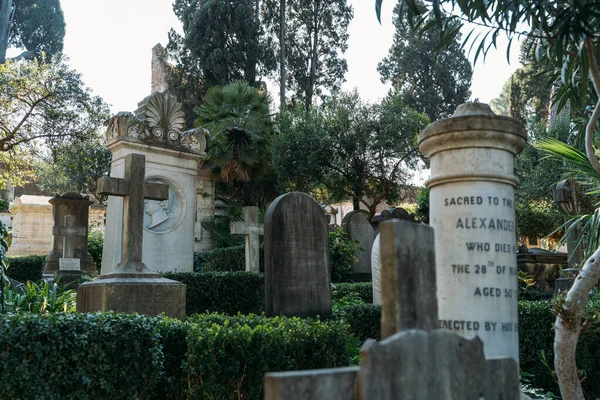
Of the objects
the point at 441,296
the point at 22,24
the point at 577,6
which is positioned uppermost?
the point at 22,24

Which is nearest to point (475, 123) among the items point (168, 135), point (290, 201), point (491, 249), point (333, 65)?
point (491, 249)

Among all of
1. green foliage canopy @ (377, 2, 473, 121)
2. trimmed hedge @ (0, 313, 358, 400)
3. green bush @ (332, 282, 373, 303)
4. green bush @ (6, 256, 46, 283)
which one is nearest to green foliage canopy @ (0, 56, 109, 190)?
green bush @ (6, 256, 46, 283)

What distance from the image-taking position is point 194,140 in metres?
13.2

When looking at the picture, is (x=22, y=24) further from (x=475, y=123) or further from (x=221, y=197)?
(x=475, y=123)

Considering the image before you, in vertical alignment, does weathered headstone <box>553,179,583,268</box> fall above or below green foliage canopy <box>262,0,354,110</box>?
below

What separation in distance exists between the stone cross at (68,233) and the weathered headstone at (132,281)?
8236mm

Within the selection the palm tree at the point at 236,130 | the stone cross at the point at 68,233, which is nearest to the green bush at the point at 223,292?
the stone cross at the point at 68,233

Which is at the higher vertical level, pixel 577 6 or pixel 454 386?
pixel 577 6

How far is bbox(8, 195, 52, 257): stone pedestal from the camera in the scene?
2673 cm

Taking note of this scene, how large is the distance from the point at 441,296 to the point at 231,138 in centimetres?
1748

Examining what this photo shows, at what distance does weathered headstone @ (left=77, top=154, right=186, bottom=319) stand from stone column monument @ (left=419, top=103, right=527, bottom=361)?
12.1ft

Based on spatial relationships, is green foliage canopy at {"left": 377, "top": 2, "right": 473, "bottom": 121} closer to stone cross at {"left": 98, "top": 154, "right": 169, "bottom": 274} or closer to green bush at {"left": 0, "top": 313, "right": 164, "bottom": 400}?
stone cross at {"left": 98, "top": 154, "right": 169, "bottom": 274}

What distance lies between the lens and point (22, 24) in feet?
135

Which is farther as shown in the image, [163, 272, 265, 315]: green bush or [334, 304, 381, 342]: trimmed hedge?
[163, 272, 265, 315]: green bush
